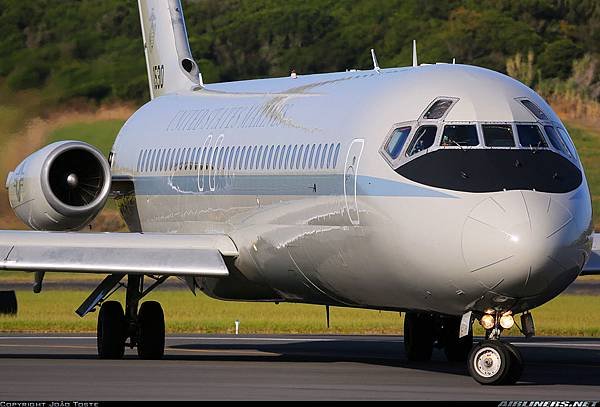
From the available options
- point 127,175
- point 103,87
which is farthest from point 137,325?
point 103,87

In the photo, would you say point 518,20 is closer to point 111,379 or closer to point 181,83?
point 181,83

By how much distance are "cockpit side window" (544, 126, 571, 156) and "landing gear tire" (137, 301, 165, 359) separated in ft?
26.6

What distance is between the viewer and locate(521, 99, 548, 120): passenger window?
2284cm

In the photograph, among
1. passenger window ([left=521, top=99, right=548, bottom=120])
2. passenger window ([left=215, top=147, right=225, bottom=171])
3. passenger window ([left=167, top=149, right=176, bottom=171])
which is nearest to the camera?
passenger window ([left=521, top=99, right=548, bottom=120])

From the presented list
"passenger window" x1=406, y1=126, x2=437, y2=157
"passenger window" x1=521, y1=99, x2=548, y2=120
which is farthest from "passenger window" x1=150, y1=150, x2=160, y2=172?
"passenger window" x1=521, y1=99, x2=548, y2=120

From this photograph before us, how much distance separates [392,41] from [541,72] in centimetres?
627

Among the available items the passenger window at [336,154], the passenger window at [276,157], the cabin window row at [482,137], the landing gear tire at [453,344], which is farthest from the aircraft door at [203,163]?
the cabin window row at [482,137]

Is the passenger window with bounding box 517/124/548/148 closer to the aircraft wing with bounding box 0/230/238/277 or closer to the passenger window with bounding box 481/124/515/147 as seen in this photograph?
the passenger window with bounding box 481/124/515/147

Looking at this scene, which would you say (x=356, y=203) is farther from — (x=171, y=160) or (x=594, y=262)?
(x=171, y=160)

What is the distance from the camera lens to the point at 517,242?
20578mm

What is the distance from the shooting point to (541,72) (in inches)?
2958

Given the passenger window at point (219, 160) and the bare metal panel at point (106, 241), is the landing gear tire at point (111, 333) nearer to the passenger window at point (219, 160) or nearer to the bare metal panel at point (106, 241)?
the bare metal panel at point (106, 241)

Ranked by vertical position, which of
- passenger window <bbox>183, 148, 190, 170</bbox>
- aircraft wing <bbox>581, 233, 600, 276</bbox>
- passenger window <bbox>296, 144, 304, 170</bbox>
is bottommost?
aircraft wing <bbox>581, 233, 600, 276</bbox>

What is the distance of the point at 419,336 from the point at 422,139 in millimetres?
6531
